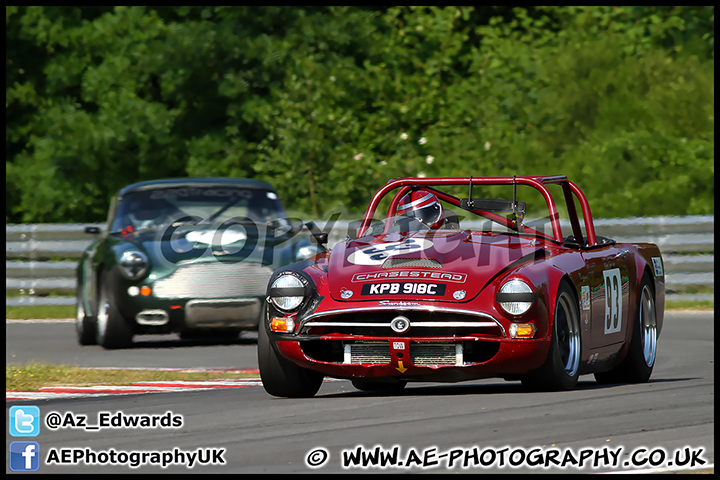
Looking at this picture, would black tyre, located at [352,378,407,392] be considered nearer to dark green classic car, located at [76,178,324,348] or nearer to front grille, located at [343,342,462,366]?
front grille, located at [343,342,462,366]

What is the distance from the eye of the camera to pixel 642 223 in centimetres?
1869

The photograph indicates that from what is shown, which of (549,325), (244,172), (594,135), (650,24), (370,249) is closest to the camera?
(549,325)

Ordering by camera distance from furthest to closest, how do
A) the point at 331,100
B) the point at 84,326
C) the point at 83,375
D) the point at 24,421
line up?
the point at 331,100 → the point at 84,326 → the point at 83,375 → the point at 24,421

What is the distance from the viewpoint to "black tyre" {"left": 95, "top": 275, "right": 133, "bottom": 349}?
12.2 metres

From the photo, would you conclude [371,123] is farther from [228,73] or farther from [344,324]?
[344,324]

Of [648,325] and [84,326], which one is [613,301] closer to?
[648,325]

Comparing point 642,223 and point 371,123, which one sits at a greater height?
point 371,123

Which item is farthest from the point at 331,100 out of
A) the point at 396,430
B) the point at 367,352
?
the point at 396,430

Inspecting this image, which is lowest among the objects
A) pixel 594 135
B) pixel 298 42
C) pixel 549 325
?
pixel 549 325

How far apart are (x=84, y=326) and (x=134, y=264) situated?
3.85 feet

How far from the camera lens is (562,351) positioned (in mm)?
7477

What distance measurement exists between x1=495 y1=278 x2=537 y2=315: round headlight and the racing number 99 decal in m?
1.13
